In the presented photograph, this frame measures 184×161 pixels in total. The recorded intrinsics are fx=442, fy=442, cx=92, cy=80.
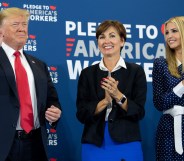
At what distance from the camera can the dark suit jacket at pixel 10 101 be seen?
2502 mm

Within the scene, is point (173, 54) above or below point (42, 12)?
below

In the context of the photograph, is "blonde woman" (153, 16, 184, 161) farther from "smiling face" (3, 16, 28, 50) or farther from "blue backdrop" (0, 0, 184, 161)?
"smiling face" (3, 16, 28, 50)

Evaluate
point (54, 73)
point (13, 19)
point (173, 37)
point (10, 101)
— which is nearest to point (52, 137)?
point (54, 73)

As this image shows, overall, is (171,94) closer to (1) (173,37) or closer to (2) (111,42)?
(1) (173,37)

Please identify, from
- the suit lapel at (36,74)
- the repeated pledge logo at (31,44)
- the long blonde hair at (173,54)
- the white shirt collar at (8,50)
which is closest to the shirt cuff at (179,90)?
the long blonde hair at (173,54)

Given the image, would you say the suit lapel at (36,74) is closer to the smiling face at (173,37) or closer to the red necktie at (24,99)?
the red necktie at (24,99)

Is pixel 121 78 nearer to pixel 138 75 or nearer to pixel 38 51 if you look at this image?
pixel 138 75

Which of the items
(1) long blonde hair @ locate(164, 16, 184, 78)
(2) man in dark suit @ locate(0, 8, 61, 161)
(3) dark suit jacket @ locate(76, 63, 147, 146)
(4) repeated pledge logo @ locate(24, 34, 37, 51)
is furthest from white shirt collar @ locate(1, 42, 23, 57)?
(1) long blonde hair @ locate(164, 16, 184, 78)

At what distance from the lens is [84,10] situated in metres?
3.65

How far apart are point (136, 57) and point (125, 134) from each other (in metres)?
1.10

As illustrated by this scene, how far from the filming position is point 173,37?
3021 mm

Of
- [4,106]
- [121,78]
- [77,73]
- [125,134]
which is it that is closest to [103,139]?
[125,134]

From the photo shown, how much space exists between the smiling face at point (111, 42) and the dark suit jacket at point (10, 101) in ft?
1.51

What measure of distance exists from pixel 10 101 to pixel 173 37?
3.94ft
